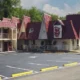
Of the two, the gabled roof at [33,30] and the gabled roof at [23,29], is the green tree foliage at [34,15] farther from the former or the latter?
the gabled roof at [33,30]

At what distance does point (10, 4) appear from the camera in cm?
8125

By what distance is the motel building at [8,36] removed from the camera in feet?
186

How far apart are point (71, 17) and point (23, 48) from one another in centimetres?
1184

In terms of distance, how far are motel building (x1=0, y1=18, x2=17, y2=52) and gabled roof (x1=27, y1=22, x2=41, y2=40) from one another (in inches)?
143

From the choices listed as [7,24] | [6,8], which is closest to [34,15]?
[6,8]

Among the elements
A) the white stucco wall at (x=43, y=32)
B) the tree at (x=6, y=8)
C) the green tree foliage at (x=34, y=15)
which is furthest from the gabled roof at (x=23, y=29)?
the green tree foliage at (x=34, y=15)

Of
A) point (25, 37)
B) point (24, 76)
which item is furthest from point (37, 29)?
point (24, 76)

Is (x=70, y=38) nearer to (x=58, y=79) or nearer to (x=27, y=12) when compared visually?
(x=58, y=79)

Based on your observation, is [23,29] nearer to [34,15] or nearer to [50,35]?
[50,35]

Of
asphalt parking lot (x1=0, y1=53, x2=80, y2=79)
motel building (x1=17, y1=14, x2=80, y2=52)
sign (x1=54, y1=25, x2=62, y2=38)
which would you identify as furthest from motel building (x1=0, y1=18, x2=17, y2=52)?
asphalt parking lot (x1=0, y1=53, x2=80, y2=79)

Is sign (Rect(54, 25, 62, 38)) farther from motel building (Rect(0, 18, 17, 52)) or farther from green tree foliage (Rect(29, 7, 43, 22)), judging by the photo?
green tree foliage (Rect(29, 7, 43, 22))

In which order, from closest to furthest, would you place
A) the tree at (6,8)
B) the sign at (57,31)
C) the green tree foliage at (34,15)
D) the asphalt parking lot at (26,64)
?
the asphalt parking lot at (26,64) → the sign at (57,31) → the tree at (6,8) → the green tree foliage at (34,15)

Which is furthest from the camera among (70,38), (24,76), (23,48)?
(23,48)

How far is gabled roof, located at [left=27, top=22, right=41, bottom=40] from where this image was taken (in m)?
61.3
